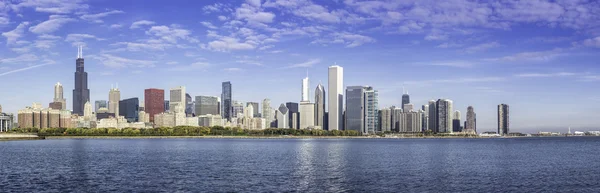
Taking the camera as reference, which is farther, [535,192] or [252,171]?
[252,171]

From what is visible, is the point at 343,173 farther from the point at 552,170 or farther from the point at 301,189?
the point at 552,170

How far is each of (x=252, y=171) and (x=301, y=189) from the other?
2250cm

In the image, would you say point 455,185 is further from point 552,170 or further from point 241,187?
point 552,170

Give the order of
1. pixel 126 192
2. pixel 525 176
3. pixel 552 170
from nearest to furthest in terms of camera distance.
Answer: pixel 126 192
pixel 525 176
pixel 552 170

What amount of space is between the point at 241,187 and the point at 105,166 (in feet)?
128

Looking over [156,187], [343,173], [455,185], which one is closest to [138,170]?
[156,187]

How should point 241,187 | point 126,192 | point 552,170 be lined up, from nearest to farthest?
point 126,192, point 241,187, point 552,170

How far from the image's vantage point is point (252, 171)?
8888cm

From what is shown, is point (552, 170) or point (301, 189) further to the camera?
point (552, 170)

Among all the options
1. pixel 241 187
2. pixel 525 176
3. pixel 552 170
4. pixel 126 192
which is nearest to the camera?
pixel 126 192

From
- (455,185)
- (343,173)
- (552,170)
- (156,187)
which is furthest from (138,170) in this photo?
(552,170)

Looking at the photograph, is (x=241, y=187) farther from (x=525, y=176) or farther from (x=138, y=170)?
(x=525, y=176)

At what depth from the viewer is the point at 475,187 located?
70.8 meters

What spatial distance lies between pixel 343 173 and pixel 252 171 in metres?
13.7
